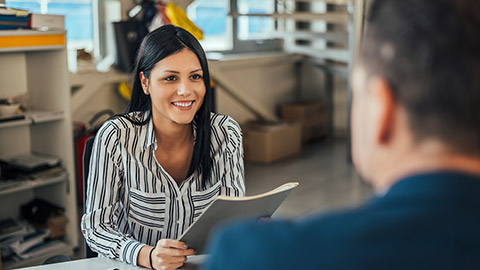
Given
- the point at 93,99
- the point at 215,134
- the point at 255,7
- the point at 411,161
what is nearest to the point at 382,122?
the point at 411,161

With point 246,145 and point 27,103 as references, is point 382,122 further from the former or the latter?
point 246,145

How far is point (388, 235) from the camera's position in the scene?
0.58 m

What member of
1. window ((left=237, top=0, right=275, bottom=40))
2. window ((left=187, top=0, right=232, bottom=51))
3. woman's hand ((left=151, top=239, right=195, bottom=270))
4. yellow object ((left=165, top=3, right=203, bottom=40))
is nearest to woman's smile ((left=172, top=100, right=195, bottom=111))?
woman's hand ((left=151, top=239, right=195, bottom=270))

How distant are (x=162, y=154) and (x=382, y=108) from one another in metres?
1.47

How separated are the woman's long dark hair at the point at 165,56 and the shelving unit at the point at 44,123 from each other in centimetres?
168

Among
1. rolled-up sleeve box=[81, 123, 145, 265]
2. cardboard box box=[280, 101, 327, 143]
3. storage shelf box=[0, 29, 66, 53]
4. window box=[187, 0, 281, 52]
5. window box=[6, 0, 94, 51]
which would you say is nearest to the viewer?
rolled-up sleeve box=[81, 123, 145, 265]

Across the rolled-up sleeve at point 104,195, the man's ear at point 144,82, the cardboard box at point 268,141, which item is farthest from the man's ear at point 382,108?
the cardboard box at point 268,141

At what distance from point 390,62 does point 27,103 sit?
3562mm

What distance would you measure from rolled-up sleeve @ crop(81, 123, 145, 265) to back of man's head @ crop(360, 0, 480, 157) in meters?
1.28

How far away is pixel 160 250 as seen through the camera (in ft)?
5.31

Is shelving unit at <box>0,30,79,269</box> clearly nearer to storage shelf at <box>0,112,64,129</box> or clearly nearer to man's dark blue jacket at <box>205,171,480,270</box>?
storage shelf at <box>0,112,64,129</box>

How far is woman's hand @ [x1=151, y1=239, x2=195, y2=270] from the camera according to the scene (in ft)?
5.25

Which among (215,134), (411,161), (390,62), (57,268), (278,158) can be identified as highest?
(390,62)

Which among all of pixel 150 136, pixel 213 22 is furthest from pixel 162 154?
pixel 213 22
